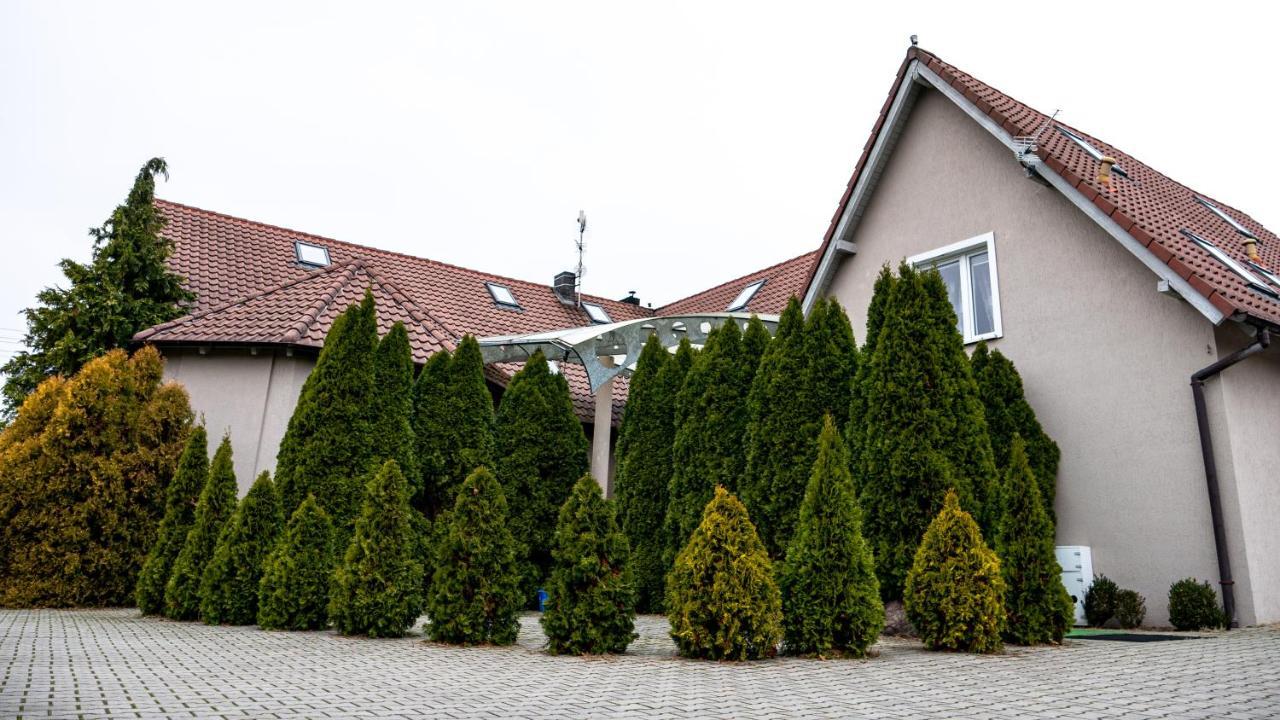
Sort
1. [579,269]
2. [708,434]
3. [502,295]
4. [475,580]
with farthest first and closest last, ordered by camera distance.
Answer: [579,269]
[502,295]
[708,434]
[475,580]

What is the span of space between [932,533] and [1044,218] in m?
5.45

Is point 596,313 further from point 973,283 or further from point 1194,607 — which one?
point 1194,607

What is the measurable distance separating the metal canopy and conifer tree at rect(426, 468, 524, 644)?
5032 millimetres

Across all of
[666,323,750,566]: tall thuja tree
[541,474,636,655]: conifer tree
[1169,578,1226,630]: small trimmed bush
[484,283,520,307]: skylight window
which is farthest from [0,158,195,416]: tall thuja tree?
[1169,578,1226,630]: small trimmed bush

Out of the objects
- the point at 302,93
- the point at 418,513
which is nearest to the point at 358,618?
the point at 418,513

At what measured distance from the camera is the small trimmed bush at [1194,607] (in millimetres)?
7512

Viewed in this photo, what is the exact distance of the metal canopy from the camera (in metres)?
11.9

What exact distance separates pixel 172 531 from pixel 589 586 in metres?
5.49

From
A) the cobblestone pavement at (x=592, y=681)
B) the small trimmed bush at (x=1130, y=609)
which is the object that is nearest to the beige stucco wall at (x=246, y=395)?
the cobblestone pavement at (x=592, y=681)

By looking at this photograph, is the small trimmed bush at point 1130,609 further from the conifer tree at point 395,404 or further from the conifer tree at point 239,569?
the conifer tree at point 239,569

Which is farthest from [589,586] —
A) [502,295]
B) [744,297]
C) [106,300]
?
Answer: [744,297]

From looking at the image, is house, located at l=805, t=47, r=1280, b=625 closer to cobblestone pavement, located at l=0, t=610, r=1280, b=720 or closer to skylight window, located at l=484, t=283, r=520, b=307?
cobblestone pavement, located at l=0, t=610, r=1280, b=720

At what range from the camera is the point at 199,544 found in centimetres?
824

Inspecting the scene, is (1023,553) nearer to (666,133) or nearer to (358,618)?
(358,618)
